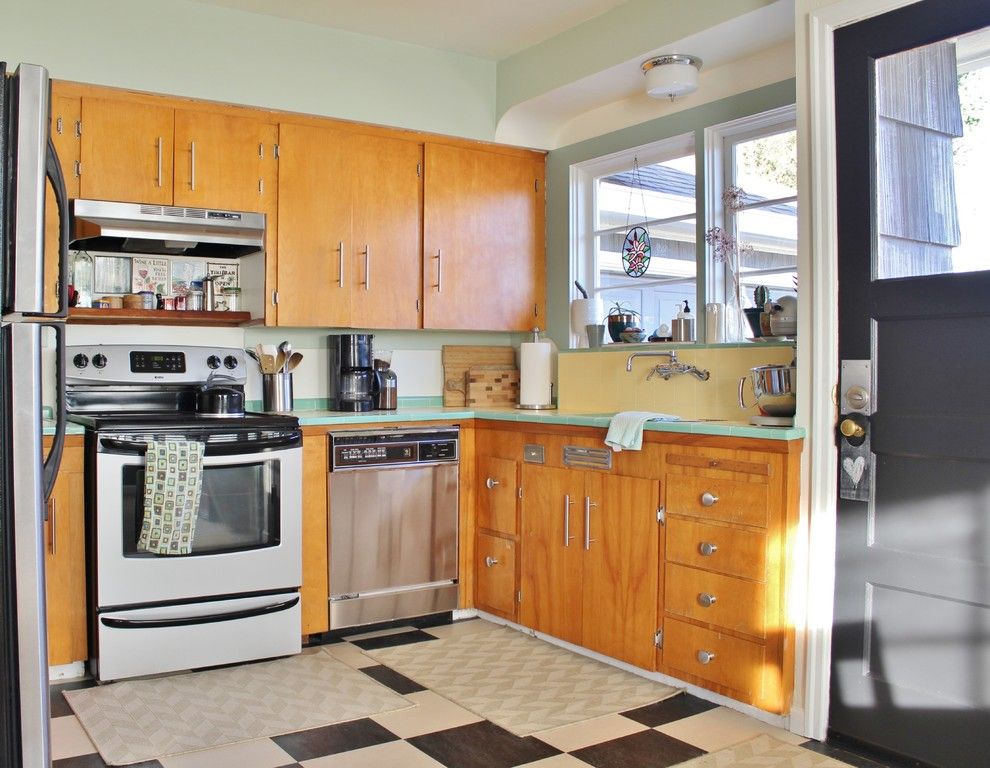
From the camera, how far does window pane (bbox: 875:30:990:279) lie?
245cm

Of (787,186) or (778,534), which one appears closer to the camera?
(778,534)

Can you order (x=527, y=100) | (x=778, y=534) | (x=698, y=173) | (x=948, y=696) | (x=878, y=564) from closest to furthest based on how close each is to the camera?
(x=948, y=696), (x=878, y=564), (x=778, y=534), (x=698, y=173), (x=527, y=100)

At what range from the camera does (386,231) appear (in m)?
4.23

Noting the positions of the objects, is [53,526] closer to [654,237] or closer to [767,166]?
[654,237]

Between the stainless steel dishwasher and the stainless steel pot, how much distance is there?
1453 millimetres

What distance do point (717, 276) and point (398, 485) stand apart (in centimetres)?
157

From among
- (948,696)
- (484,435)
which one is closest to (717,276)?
(484,435)

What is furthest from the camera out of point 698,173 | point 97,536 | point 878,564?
point 698,173

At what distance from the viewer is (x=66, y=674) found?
10.8ft

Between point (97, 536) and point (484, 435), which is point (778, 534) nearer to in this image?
point (484, 435)

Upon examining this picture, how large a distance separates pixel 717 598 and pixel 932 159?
145 cm

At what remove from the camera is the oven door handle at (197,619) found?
3.21 m

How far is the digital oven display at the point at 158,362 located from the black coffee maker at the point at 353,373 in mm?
673

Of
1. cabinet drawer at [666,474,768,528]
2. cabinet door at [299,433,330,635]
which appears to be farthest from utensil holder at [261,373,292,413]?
cabinet drawer at [666,474,768,528]
